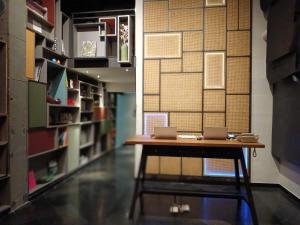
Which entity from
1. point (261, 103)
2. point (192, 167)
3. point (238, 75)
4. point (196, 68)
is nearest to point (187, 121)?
point (192, 167)

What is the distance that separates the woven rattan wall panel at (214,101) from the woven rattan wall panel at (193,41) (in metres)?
0.77

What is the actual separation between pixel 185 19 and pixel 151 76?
112 cm

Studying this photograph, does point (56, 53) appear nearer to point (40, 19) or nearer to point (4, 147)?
point (40, 19)

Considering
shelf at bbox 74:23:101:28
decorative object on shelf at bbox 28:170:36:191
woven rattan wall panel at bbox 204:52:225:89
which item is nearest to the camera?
decorative object on shelf at bbox 28:170:36:191

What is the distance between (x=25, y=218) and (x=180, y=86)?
2880mm

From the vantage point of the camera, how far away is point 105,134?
6.61 m

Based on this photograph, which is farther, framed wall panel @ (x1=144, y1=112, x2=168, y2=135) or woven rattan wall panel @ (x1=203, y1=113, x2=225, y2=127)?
framed wall panel @ (x1=144, y1=112, x2=168, y2=135)

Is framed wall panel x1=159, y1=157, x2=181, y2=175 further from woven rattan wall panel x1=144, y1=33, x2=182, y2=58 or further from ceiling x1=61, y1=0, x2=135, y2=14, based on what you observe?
ceiling x1=61, y1=0, x2=135, y2=14

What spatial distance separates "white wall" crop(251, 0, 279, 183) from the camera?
11.9 feet

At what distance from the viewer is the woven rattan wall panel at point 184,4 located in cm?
374

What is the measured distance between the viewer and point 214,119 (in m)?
3.76

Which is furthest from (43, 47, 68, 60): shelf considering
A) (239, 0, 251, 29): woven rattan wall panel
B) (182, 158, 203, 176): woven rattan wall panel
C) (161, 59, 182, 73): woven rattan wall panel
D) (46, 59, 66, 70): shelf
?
(239, 0, 251, 29): woven rattan wall panel

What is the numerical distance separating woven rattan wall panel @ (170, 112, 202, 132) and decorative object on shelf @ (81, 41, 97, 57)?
74.1 inches

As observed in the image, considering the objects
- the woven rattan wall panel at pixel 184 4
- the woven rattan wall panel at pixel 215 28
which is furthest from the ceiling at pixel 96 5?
the woven rattan wall panel at pixel 215 28
